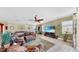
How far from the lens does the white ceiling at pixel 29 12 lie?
2.03 meters

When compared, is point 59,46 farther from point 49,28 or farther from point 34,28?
point 34,28

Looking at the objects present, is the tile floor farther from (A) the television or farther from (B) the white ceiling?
(B) the white ceiling

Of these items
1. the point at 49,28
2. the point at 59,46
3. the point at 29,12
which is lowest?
the point at 59,46

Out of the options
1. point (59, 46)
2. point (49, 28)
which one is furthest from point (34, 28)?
point (59, 46)

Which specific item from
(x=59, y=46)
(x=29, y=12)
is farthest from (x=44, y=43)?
(x=29, y=12)

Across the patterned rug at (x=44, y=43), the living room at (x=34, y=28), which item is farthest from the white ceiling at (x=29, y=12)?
the patterned rug at (x=44, y=43)

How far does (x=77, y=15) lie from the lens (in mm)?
2047

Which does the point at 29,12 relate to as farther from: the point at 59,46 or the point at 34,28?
the point at 59,46

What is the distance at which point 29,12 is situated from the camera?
2.04m

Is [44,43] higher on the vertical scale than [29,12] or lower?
lower

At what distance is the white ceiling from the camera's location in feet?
6.65
